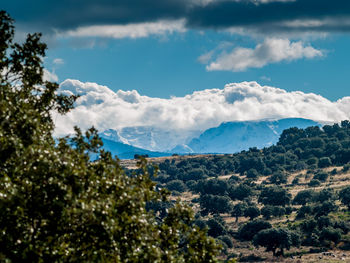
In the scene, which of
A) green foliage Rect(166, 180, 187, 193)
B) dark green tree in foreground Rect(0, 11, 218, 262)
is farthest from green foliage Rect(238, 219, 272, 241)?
dark green tree in foreground Rect(0, 11, 218, 262)

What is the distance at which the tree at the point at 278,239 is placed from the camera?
325ft

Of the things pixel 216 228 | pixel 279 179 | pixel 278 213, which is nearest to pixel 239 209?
pixel 278 213

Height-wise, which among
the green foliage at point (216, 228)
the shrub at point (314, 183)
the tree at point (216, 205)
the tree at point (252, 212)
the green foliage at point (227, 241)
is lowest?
the green foliage at point (227, 241)

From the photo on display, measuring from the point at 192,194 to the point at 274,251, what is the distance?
88.2 meters

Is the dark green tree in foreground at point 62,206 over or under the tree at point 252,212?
over

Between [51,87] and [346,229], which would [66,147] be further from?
[346,229]

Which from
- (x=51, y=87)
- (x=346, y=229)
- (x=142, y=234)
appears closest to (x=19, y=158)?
(x=142, y=234)

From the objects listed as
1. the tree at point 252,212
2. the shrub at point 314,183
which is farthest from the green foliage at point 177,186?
the tree at point 252,212

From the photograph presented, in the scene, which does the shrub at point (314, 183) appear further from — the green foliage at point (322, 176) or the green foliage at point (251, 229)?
the green foliage at point (251, 229)

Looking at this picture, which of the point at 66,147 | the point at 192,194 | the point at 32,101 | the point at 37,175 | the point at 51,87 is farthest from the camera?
the point at 192,194

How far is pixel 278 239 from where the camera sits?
9956 cm

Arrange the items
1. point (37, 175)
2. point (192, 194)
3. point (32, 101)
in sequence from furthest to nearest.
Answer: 1. point (192, 194)
2. point (32, 101)
3. point (37, 175)

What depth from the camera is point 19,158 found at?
58.4ft

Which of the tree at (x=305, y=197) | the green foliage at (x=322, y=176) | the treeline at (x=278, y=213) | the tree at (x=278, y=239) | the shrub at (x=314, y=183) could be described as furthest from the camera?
the green foliage at (x=322, y=176)
